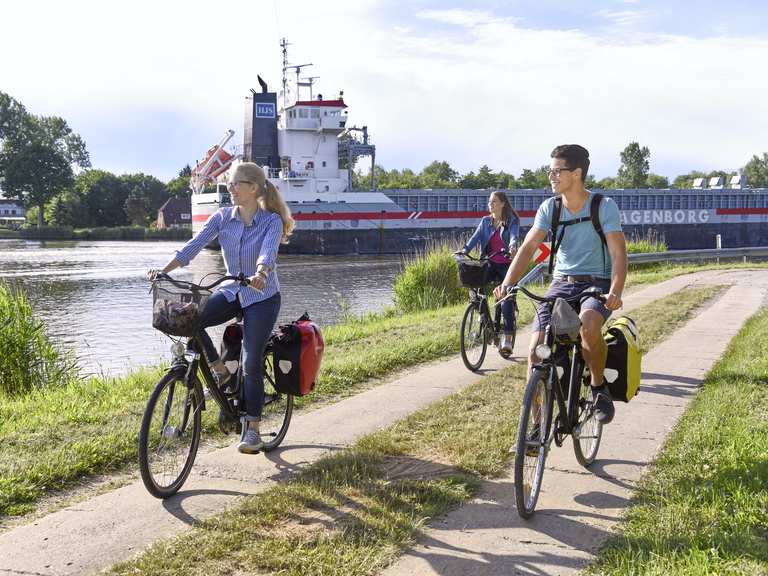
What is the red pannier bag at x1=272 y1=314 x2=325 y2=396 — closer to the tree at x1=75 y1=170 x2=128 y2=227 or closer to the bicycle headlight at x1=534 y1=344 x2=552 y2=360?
the bicycle headlight at x1=534 y1=344 x2=552 y2=360

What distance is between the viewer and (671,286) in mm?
16078

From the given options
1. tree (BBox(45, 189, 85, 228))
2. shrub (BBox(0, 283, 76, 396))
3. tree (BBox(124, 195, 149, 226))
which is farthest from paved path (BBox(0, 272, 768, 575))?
tree (BBox(124, 195, 149, 226))

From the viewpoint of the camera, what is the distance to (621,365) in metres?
4.29

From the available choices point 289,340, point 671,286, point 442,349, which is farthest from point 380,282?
point 289,340

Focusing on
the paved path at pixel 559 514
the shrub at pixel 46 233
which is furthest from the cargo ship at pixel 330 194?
the paved path at pixel 559 514

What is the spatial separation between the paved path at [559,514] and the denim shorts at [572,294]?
3.06ft

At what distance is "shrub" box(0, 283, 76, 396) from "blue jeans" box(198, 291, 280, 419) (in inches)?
187

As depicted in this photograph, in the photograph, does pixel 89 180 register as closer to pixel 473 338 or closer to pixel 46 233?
pixel 46 233

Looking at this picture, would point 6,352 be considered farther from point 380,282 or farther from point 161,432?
point 380,282

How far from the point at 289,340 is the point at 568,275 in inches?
66.5

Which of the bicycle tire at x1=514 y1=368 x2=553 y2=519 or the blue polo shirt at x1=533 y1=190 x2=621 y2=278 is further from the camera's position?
the blue polo shirt at x1=533 y1=190 x2=621 y2=278

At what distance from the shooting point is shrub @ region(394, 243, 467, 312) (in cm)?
1562

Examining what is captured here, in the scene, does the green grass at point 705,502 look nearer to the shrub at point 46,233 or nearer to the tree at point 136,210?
the shrub at point 46,233

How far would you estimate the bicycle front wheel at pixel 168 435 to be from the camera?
387cm
